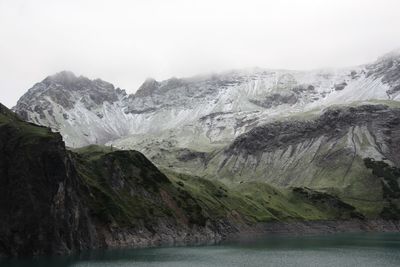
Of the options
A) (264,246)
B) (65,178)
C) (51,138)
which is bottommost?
(264,246)

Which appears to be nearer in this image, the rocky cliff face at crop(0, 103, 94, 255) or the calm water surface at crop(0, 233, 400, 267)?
the calm water surface at crop(0, 233, 400, 267)

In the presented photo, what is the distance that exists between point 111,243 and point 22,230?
39696mm

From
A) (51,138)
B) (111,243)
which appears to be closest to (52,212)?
(51,138)

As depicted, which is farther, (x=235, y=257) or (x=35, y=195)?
(x=235, y=257)

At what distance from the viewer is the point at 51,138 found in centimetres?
15938

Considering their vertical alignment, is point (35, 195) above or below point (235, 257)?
above

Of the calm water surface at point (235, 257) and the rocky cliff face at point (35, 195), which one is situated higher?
the rocky cliff face at point (35, 195)

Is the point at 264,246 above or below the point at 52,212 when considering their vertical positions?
below

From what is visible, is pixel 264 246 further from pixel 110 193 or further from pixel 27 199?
pixel 27 199

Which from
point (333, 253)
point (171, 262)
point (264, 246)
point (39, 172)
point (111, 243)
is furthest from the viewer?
point (264, 246)

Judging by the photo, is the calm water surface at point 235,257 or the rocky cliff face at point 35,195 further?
the rocky cliff face at point 35,195

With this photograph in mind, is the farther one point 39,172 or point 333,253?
point 333,253

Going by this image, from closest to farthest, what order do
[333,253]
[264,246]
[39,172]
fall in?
[39,172], [333,253], [264,246]

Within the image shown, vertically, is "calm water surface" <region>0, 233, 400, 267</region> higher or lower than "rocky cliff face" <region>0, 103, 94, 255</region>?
lower
